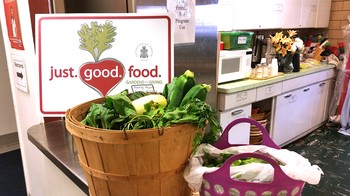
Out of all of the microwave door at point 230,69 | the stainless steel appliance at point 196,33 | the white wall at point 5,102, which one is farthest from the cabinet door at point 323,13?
the white wall at point 5,102

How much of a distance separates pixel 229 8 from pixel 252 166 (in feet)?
7.35

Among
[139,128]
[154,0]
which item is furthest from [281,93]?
[139,128]

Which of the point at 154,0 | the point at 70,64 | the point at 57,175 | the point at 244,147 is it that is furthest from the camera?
the point at 154,0

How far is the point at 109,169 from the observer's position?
571 millimetres

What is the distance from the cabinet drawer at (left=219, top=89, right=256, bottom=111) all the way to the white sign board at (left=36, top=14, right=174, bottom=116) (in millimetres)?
1337

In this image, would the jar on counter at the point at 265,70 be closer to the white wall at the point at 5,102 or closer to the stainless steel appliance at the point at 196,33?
the stainless steel appliance at the point at 196,33

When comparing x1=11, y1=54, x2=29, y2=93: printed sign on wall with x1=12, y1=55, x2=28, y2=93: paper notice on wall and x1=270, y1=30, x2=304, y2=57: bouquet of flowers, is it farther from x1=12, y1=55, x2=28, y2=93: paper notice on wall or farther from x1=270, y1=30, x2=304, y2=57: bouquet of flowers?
x1=270, y1=30, x2=304, y2=57: bouquet of flowers

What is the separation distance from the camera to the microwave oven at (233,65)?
7.44 feet

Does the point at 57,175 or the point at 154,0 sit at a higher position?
the point at 154,0

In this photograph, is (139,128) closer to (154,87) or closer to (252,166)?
(252,166)

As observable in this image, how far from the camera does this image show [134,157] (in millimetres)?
551

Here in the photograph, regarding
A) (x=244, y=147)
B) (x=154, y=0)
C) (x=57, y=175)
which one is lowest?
(x=57, y=175)

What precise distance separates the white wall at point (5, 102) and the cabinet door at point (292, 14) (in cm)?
342

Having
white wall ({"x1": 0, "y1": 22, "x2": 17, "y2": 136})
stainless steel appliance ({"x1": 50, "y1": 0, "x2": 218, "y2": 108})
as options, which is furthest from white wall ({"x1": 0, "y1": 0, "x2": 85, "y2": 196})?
white wall ({"x1": 0, "y1": 22, "x2": 17, "y2": 136})
